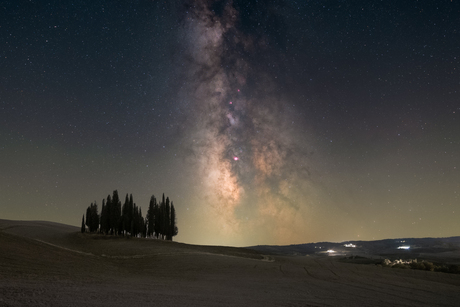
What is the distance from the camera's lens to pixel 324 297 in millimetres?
12562

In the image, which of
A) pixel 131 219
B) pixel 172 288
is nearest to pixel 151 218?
pixel 131 219

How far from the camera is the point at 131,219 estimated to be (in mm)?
59219

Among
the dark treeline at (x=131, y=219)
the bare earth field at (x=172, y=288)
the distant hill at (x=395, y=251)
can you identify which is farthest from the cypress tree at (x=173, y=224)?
the bare earth field at (x=172, y=288)

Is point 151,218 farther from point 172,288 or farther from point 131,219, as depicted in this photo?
point 172,288

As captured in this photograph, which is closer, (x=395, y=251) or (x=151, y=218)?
(x=151, y=218)

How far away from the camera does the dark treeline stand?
57.9 meters

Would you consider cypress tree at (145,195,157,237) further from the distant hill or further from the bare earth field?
the bare earth field

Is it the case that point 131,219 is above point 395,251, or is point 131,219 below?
above

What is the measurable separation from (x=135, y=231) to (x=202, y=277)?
4670 cm

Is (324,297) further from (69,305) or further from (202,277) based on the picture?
(69,305)

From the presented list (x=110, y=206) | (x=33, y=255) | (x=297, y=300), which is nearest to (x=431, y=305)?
(x=297, y=300)

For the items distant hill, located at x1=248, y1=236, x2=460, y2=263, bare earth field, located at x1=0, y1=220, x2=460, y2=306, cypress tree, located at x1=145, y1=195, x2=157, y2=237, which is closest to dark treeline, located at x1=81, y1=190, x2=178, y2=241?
cypress tree, located at x1=145, y1=195, x2=157, y2=237

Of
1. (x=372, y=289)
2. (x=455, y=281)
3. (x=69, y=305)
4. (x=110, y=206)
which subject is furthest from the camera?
(x=110, y=206)

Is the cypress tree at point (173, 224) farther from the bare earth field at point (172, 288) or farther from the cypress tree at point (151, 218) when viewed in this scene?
the bare earth field at point (172, 288)
